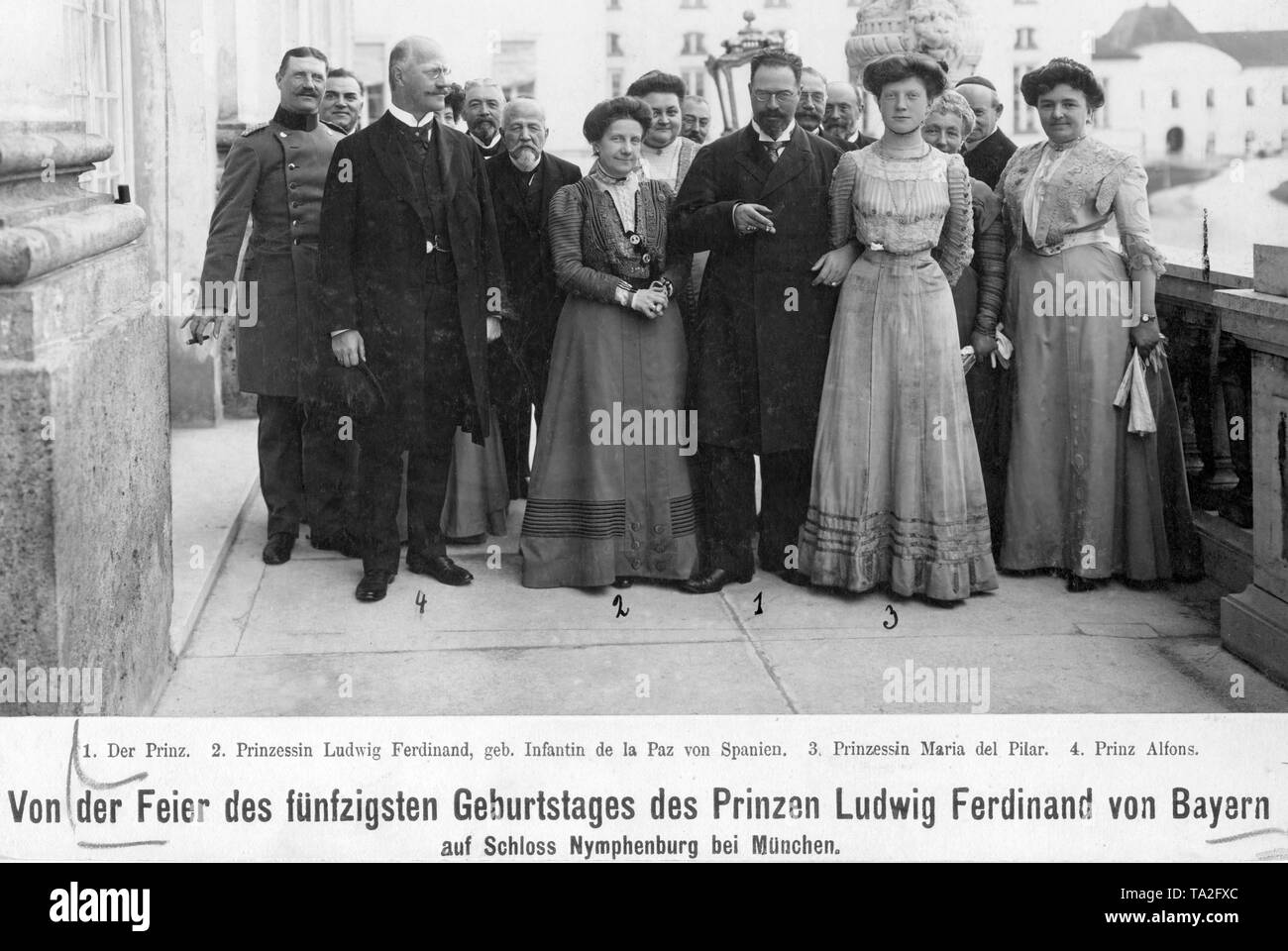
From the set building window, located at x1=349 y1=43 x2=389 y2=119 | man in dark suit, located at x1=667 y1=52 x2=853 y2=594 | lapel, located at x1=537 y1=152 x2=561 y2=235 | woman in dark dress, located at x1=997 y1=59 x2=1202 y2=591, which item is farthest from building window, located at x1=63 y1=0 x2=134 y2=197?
building window, located at x1=349 y1=43 x2=389 y2=119

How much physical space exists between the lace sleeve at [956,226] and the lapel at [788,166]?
0.52 meters

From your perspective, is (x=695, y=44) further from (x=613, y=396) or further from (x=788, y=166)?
(x=613, y=396)

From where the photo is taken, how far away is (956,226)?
214 inches

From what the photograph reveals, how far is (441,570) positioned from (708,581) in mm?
974

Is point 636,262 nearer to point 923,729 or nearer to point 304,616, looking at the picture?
point 304,616

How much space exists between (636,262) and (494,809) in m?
2.65

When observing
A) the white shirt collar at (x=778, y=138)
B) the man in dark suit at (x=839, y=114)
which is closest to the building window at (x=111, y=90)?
the white shirt collar at (x=778, y=138)

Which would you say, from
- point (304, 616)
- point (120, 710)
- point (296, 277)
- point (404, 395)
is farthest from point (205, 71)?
point (120, 710)

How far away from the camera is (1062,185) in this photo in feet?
18.3

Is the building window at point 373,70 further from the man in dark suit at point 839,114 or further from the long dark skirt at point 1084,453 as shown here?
the long dark skirt at point 1084,453

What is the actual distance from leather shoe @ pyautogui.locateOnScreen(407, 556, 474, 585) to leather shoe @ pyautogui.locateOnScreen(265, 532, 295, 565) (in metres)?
0.53

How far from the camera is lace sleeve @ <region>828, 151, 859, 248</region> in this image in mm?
5457

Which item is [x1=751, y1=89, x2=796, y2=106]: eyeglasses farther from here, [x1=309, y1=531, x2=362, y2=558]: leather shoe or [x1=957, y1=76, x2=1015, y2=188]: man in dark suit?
[x1=309, y1=531, x2=362, y2=558]: leather shoe

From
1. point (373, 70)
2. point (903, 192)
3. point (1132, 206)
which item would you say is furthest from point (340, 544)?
point (373, 70)
